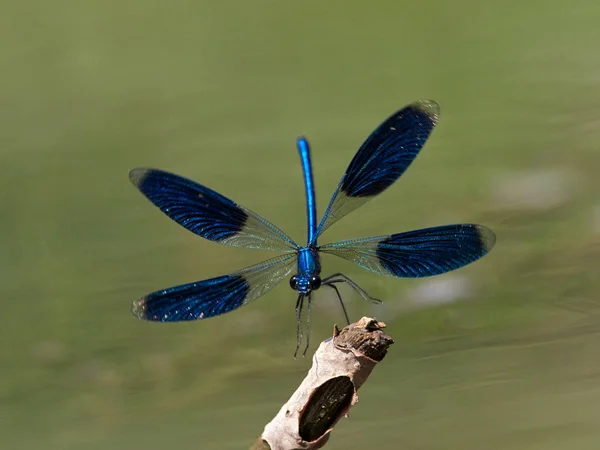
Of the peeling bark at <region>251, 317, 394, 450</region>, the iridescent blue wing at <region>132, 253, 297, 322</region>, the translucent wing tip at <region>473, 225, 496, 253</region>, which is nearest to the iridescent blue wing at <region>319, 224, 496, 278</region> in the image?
the translucent wing tip at <region>473, 225, 496, 253</region>

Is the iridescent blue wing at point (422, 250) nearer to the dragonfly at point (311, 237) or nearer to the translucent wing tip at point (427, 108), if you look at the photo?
the dragonfly at point (311, 237)

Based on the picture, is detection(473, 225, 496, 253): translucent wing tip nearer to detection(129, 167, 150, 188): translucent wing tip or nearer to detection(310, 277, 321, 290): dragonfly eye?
detection(310, 277, 321, 290): dragonfly eye

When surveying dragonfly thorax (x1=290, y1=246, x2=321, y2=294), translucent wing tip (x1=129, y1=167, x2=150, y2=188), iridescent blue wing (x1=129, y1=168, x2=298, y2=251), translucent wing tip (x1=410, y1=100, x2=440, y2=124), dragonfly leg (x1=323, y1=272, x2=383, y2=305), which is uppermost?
translucent wing tip (x1=410, y1=100, x2=440, y2=124)

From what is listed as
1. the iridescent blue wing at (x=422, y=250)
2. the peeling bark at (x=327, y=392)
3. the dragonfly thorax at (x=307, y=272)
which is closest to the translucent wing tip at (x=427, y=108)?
the iridescent blue wing at (x=422, y=250)

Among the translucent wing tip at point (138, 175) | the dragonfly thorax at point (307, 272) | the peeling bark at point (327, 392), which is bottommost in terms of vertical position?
the peeling bark at point (327, 392)

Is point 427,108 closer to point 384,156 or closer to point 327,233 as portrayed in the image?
point 384,156

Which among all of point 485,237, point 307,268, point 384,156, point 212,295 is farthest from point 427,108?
point 212,295

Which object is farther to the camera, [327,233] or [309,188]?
[327,233]
